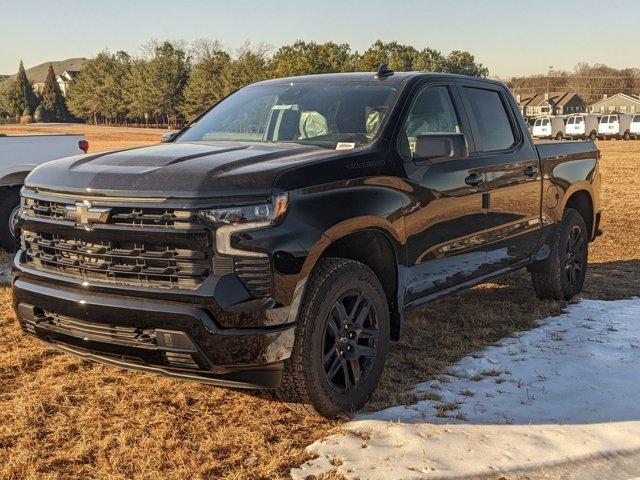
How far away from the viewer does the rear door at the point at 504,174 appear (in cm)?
543

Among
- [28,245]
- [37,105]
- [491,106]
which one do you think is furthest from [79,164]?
[37,105]

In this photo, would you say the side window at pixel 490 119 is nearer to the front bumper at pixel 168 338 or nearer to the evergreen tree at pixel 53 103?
the front bumper at pixel 168 338

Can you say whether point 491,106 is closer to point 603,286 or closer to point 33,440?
point 603,286

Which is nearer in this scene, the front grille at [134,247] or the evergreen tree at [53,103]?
the front grille at [134,247]

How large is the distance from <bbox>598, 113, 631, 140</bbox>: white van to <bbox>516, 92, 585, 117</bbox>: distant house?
229ft

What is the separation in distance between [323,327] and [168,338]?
0.80 metres

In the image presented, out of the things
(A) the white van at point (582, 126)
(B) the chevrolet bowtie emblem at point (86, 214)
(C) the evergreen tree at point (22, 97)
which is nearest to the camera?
(B) the chevrolet bowtie emblem at point (86, 214)

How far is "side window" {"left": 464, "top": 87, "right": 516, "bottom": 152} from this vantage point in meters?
5.54

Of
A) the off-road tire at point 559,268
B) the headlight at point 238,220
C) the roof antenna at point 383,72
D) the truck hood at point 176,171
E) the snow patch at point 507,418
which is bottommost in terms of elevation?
the snow patch at point 507,418

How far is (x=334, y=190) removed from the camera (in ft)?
12.9

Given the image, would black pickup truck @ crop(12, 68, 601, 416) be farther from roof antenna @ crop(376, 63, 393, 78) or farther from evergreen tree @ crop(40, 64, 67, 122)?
evergreen tree @ crop(40, 64, 67, 122)

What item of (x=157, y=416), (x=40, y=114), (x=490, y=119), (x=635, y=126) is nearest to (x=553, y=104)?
(x=635, y=126)

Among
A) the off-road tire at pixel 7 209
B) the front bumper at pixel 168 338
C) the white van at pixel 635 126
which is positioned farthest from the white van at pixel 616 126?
the front bumper at pixel 168 338

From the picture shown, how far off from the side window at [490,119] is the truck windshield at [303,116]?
94cm
